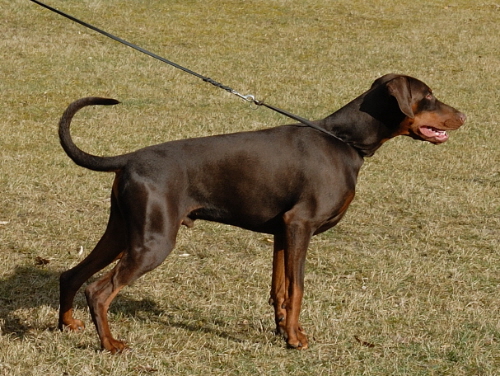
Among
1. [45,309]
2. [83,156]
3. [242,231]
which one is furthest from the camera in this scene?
[242,231]

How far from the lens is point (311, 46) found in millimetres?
20453

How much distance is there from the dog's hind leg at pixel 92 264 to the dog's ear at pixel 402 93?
1976 millimetres

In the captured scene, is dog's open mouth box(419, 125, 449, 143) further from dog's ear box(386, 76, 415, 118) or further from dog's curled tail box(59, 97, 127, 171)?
dog's curled tail box(59, 97, 127, 171)

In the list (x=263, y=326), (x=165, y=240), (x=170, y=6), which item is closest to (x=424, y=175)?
(x=263, y=326)

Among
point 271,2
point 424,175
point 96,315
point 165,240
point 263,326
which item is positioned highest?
point 165,240

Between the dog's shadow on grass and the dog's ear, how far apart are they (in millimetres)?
1903

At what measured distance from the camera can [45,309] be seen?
235 inches

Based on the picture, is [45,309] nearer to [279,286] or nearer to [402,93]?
[279,286]

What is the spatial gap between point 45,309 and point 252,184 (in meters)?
1.85

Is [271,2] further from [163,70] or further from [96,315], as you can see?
[96,315]

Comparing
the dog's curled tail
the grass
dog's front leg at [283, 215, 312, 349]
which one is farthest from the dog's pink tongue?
the dog's curled tail

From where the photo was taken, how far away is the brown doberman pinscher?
16.8ft

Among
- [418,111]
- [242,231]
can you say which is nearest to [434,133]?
[418,111]

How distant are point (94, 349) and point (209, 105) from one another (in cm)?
978
